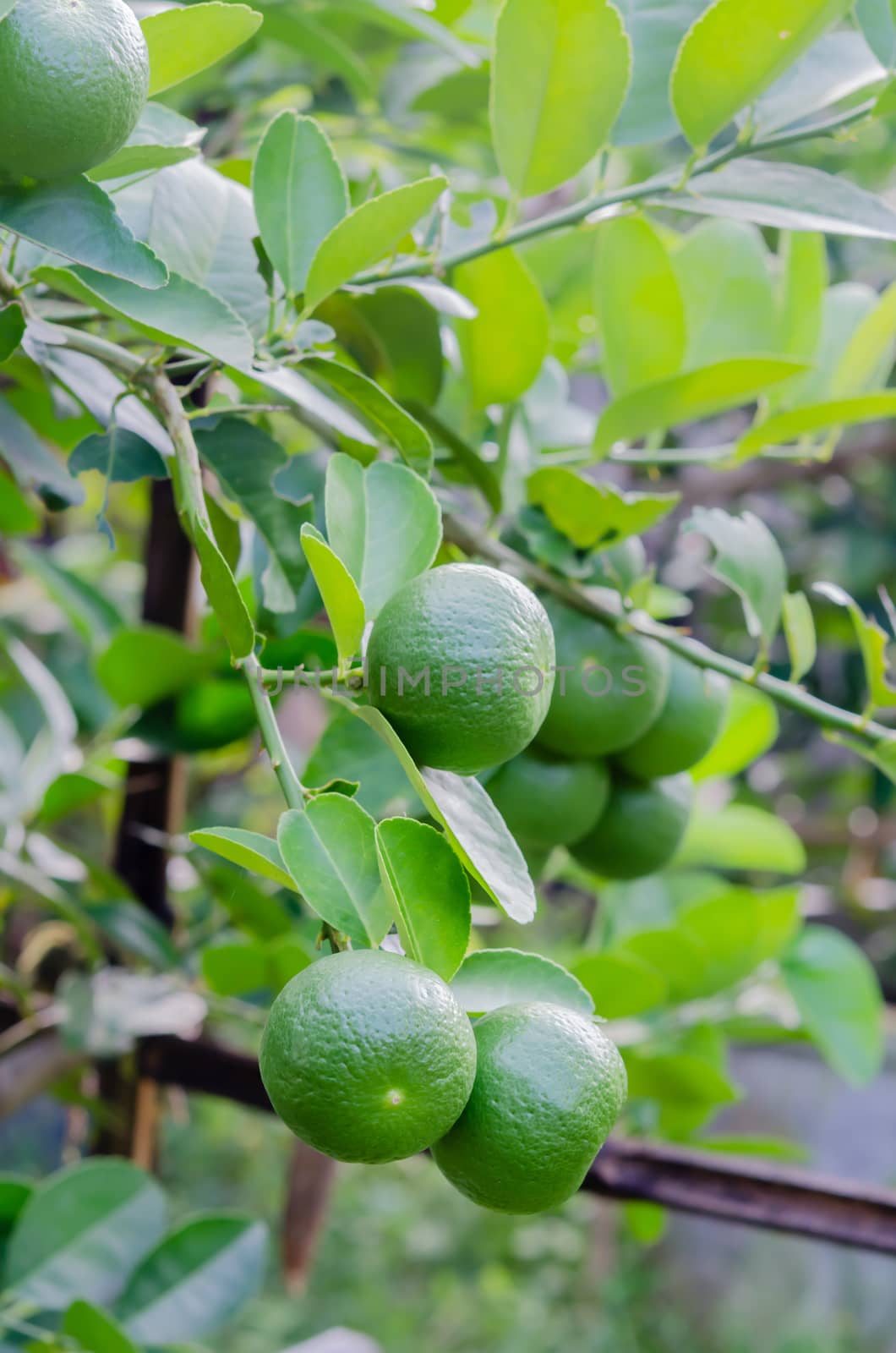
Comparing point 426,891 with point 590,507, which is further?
point 590,507

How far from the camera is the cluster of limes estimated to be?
257 mm

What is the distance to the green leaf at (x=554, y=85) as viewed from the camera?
1.19ft

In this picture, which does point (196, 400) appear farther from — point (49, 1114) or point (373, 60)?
point (49, 1114)

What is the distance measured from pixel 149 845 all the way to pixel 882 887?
1488mm

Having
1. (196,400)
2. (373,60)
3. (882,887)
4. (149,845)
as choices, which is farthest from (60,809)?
(882,887)

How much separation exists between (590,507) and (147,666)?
0.97ft

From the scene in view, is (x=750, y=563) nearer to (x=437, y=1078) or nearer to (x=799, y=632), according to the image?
(x=799, y=632)

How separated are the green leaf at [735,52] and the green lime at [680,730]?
0.20 metres

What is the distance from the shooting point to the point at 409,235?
41 cm

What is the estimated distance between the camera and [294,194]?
1.20 feet

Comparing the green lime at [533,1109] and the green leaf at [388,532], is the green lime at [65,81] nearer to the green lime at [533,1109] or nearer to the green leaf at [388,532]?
the green leaf at [388,532]

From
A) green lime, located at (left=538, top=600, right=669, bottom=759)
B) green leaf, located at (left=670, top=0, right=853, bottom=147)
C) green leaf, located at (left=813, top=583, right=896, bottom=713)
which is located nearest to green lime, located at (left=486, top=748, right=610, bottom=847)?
green lime, located at (left=538, top=600, right=669, bottom=759)

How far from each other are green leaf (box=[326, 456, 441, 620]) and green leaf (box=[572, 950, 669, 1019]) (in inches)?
12.4

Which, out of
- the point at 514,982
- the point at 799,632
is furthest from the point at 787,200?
the point at 514,982
